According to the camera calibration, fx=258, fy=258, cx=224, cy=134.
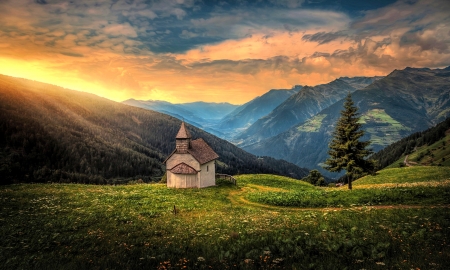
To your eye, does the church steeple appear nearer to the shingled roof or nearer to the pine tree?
the shingled roof

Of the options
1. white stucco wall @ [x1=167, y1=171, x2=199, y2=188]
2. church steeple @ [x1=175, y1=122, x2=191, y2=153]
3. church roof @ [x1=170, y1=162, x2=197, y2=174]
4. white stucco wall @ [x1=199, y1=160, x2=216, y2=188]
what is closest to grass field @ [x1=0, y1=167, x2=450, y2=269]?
church roof @ [x1=170, y1=162, x2=197, y2=174]

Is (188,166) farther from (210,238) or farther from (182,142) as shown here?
(210,238)

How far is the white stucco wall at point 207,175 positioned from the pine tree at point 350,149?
70.8 ft

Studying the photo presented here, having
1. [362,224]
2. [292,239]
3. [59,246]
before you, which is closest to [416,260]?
[292,239]

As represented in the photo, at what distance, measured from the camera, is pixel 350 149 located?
131ft

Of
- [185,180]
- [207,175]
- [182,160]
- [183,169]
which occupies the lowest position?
[185,180]

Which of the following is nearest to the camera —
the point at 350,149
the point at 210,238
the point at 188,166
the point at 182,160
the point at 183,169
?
the point at 210,238

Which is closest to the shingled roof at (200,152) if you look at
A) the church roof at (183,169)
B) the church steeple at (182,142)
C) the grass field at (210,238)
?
the church steeple at (182,142)

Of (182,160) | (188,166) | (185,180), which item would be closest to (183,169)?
(188,166)

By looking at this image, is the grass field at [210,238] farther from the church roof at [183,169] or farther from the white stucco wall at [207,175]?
the white stucco wall at [207,175]

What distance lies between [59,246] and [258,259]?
10.8 metres

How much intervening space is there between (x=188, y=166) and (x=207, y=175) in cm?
468

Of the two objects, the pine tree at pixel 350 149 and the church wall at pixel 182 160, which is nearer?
the pine tree at pixel 350 149

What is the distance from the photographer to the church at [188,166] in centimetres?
4697
